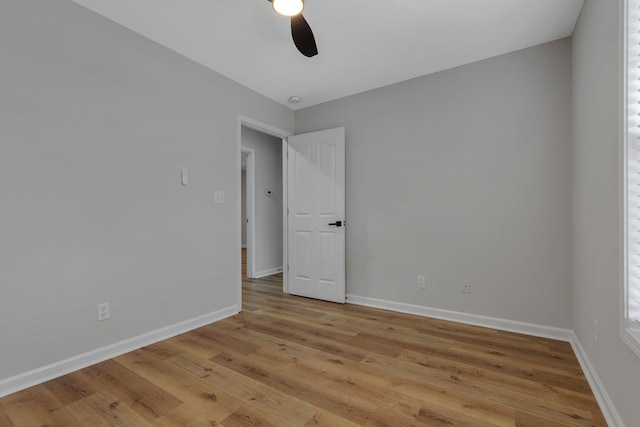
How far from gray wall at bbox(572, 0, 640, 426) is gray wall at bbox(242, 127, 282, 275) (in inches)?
157

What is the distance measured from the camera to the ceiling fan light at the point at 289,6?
170 centimetres

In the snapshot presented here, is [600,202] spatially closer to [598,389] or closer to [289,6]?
[598,389]

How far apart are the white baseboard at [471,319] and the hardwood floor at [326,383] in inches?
3.6

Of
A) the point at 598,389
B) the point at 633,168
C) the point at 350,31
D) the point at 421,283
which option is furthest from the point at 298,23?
the point at 598,389

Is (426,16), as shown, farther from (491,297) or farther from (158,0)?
(491,297)

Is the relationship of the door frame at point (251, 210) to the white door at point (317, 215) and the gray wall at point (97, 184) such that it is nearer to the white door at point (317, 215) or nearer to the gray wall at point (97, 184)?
the white door at point (317, 215)

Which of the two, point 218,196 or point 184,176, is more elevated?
point 184,176

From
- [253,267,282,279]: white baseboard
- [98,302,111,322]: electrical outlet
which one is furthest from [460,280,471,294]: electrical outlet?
[253,267,282,279]: white baseboard

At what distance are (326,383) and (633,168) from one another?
1905 millimetres

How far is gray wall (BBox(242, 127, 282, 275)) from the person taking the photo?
4871 mm

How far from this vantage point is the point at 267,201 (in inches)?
201

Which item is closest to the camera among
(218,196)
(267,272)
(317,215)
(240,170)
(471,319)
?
(471,319)

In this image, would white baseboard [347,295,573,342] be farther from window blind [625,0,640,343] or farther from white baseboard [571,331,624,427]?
window blind [625,0,640,343]

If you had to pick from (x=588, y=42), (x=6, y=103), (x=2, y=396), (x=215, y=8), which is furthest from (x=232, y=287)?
(x=588, y=42)
